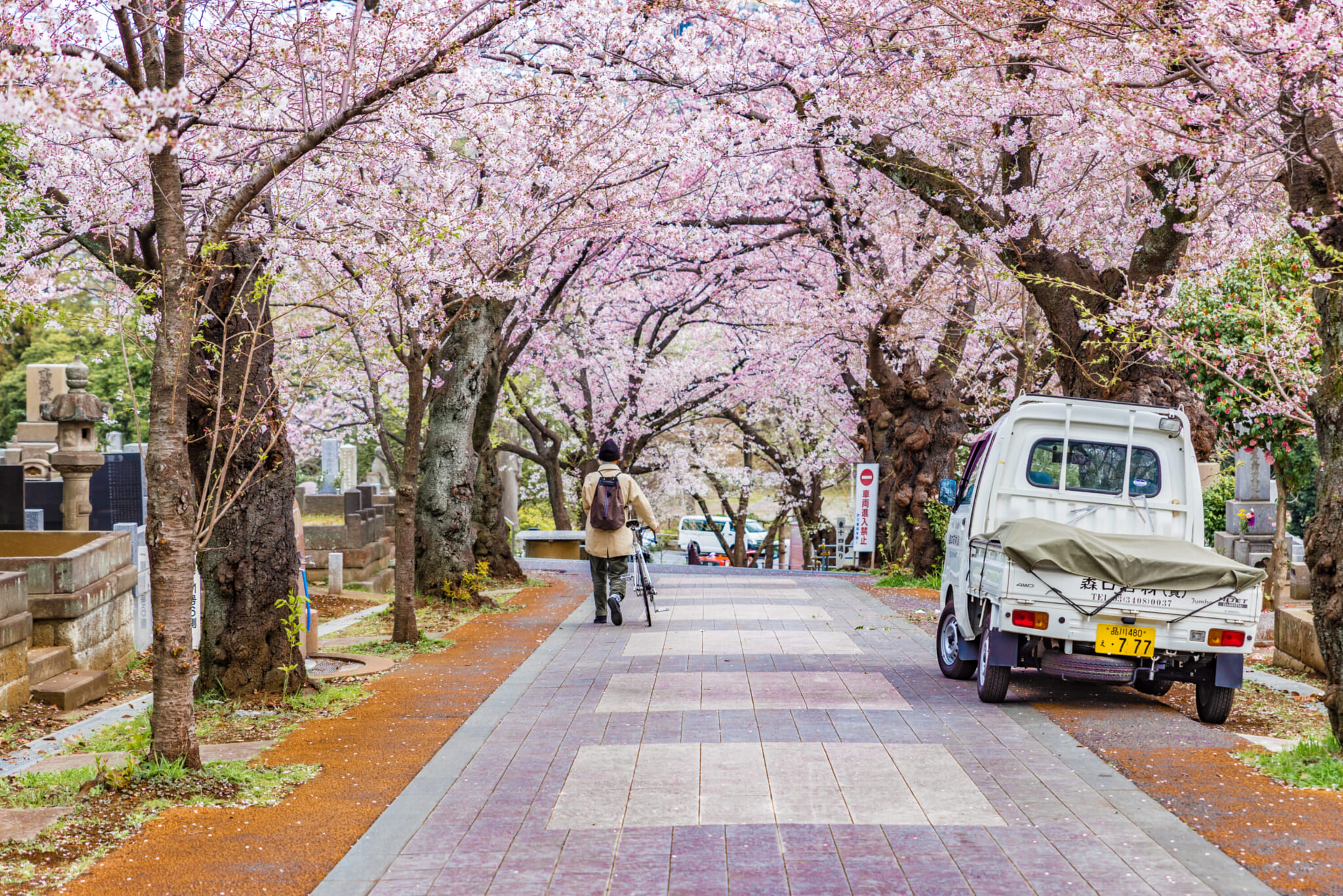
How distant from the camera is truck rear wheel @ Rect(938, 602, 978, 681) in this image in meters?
9.91

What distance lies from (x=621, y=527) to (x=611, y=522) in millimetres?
174

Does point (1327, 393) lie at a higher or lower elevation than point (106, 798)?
higher

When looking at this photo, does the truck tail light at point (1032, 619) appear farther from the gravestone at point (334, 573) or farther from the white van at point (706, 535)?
the white van at point (706, 535)

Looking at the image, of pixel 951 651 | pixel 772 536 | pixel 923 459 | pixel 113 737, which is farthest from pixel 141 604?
pixel 772 536

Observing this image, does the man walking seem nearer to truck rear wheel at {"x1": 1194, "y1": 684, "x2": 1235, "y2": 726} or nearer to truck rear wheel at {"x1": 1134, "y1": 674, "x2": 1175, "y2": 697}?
truck rear wheel at {"x1": 1134, "y1": 674, "x2": 1175, "y2": 697}

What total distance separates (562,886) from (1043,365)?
16.4 meters

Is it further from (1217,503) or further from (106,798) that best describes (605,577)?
(1217,503)

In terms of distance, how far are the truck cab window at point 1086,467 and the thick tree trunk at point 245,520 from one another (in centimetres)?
586

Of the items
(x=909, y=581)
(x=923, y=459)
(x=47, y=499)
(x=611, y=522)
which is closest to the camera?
(x=611, y=522)

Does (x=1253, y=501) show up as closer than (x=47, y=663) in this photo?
→ No

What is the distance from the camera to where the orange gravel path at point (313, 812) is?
4.84m

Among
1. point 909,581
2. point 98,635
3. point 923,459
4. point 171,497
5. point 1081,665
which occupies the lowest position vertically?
point 909,581

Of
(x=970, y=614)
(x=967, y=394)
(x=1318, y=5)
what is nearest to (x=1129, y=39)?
(x=1318, y=5)

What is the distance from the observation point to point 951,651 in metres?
10.2
